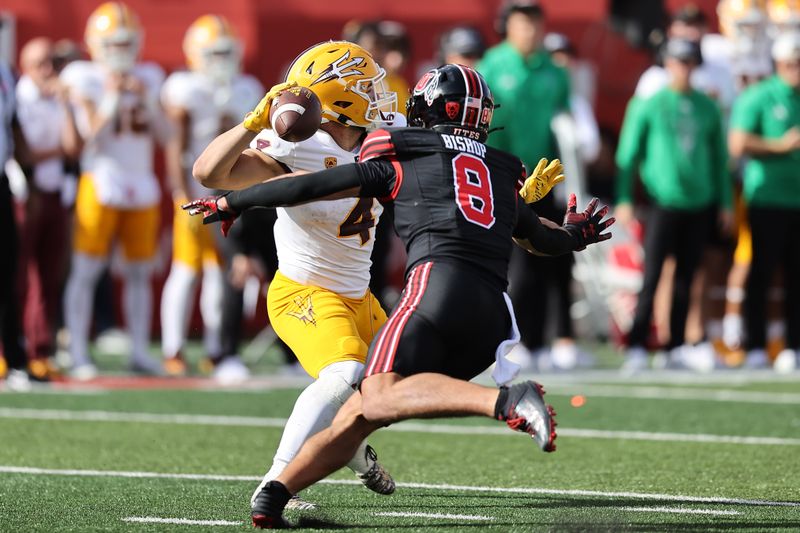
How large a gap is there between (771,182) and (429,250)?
6958mm

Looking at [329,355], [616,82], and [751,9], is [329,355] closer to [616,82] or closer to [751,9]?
[751,9]

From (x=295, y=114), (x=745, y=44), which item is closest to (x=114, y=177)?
(x=745, y=44)

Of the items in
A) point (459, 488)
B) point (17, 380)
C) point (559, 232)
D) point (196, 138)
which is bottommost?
point (17, 380)

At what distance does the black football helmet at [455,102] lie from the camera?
4.93 m

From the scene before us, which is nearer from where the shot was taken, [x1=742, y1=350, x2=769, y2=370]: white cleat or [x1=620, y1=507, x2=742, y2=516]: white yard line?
[x1=620, y1=507, x2=742, y2=516]: white yard line

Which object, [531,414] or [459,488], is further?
[459,488]

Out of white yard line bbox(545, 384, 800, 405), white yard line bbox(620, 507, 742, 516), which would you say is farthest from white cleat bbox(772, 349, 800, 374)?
white yard line bbox(620, 507, 742, 516)

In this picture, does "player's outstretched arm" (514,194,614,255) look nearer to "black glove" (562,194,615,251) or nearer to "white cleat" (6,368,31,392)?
"black glove" (562,194,615,251)

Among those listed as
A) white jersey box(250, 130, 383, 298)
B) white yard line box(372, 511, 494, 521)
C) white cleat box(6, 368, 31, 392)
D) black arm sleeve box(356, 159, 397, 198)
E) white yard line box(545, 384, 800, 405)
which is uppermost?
black arm sleeve box(356, 159, 397, 198)

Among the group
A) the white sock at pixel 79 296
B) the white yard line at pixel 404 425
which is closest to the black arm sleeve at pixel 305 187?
the white yard line at pixel 404 425

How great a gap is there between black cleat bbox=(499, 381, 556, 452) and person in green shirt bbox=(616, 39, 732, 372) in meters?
6.84

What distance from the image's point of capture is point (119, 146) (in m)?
10.6

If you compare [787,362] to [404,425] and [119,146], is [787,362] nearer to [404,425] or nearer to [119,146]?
[404,425]

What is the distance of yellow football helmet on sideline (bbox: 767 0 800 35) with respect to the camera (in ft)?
40.0
